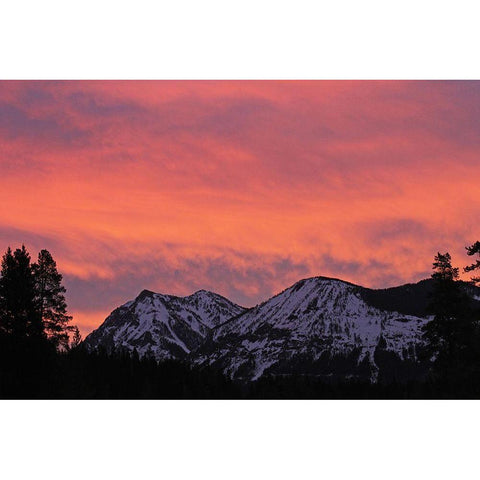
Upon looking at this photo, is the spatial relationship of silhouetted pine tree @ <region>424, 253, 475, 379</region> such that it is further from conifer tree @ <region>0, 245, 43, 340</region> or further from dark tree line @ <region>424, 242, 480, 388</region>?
conifer tree @ <region>0, 245, 43, 340</region>

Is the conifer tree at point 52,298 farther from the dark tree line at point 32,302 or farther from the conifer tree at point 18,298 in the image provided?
the conifer tree at point 18,298

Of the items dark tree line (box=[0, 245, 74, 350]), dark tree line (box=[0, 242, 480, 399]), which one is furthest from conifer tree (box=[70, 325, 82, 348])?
dark tree line (box=[0, 245, 74, 350])

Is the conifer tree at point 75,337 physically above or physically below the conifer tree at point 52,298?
below

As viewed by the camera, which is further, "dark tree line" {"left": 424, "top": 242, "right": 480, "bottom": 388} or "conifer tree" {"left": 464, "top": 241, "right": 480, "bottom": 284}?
"dark tree line" {"left": 424, "top": 242, "right": 480, "bottom": 388}

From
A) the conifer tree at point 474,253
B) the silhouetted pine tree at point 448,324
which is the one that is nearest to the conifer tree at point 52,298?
the silhouetted pine tree at point 448,324

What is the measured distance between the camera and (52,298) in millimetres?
50156

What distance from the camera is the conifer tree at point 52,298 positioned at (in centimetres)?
4928

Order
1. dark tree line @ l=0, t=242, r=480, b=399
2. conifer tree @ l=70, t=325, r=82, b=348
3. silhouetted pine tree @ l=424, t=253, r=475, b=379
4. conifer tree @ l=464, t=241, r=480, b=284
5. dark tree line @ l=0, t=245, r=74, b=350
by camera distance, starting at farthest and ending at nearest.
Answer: conifer tree @ l=70, t=325, r=82, b=348 → silhouetted pine tree @ l=424, t=253, r=475, b=379 → conifer tree @ l=464, t=241, r=480, b=284 → dark tree line @ l=0, t=245, r=74, b=350 → dark tree line @ l=0, t=242, r=480, b=399

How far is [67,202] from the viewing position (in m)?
51.2

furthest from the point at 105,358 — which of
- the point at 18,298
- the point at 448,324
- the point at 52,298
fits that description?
the point at 448,324

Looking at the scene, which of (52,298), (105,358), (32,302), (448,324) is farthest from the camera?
(105,358)

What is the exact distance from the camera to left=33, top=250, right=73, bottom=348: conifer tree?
49281 millimetres

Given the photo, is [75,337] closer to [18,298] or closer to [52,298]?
[52,298]
